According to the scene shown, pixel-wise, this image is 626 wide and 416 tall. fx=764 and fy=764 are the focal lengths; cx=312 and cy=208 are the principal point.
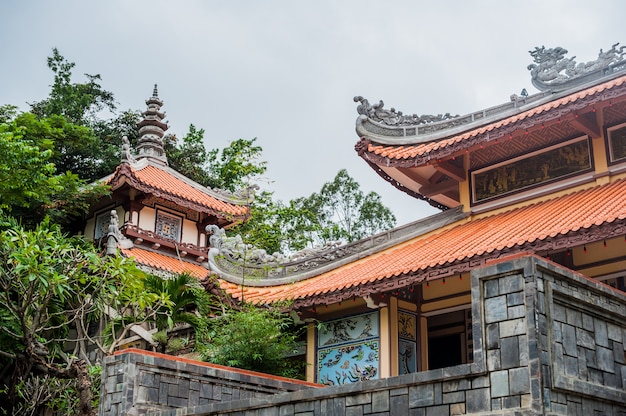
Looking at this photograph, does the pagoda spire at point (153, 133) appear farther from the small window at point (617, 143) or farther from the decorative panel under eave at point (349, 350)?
the small window at point (617, 143)

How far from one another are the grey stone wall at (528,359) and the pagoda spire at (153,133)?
18.6 meters

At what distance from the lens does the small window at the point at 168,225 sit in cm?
2119

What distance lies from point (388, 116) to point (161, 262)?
8.26 metres

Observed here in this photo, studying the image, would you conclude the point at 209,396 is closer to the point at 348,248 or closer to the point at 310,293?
the point at 310,293

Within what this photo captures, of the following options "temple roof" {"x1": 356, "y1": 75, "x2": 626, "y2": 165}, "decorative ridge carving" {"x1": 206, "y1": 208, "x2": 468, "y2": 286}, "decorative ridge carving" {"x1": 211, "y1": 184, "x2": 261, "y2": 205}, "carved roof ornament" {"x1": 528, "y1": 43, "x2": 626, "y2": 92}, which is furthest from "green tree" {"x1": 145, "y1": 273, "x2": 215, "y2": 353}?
"decorative ridge carving" {"x1": 211, "y1": 184, "x2": 261, "y2": 205}

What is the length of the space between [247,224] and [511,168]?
48.5ft

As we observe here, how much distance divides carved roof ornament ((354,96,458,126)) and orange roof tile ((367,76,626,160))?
0.55 m

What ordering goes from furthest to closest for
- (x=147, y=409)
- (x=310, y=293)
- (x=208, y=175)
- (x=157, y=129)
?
(x=208, y=175), (x=157, y=129), (x=310, y=293), (x=147, y=409)

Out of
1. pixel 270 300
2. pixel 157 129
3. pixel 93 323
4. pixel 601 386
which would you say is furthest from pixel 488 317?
pixel 157 129

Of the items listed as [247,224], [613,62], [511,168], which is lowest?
[511,168]

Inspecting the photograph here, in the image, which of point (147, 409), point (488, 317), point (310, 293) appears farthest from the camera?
point (310, 293)

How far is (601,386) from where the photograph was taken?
5.67 meters

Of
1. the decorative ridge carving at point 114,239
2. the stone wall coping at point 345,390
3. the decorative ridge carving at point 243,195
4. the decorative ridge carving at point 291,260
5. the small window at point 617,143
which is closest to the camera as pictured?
the stone wall coping at point 345,390

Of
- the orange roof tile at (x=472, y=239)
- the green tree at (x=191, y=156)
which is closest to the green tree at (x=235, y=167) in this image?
the green tree at (x=191, y=156)
